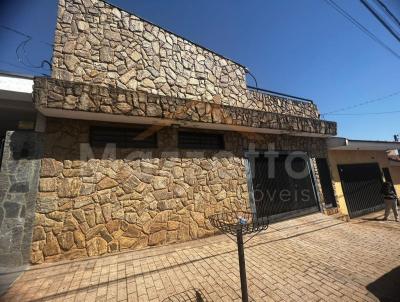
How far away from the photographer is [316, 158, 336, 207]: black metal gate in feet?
31.4

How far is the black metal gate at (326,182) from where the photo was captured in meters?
9.56

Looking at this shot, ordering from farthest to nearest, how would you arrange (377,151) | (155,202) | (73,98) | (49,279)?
(377,151), (155,202), (73,98), (49,279)

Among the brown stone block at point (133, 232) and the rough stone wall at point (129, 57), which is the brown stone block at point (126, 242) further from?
the rough stone wall at point (129, 57)

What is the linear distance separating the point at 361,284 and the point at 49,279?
574 cm

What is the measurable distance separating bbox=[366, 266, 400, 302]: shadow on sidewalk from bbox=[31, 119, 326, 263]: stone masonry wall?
3.72m

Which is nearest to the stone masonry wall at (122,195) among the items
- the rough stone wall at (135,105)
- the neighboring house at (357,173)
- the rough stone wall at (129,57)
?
the rough stone wall at (135,105)

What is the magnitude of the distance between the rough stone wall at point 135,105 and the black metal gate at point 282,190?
5.79 feet

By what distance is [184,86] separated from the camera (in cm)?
712

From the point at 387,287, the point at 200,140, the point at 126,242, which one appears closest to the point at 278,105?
the point at 200,140

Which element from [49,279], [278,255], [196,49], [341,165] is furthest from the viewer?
[341,165]

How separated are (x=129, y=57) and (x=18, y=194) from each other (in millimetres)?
4445

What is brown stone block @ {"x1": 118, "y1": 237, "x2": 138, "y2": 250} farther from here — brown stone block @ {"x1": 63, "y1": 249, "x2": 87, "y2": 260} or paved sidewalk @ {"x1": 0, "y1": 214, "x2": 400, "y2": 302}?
brown stone block @ {"x1": 63, "y1": 249, "x2": 87, "y2": 260}

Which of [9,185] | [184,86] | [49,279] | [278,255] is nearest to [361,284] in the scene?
[278,255]

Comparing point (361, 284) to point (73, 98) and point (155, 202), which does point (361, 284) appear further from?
point (73, 98)
